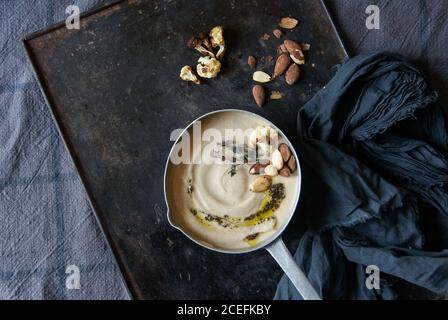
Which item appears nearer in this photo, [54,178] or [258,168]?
[258,168]

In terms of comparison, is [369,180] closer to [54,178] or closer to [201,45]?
[201,45]

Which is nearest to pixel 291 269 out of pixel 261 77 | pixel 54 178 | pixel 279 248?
pixel 279 248

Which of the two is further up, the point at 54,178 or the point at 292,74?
the point at 292,74

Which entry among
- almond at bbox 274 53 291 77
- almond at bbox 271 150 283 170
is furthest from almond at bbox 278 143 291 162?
almond at bbox 274 53 291 77

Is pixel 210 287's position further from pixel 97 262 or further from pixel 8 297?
pixel 8 297

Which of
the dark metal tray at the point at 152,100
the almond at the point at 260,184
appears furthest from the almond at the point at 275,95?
the almond at the point at 260,184
